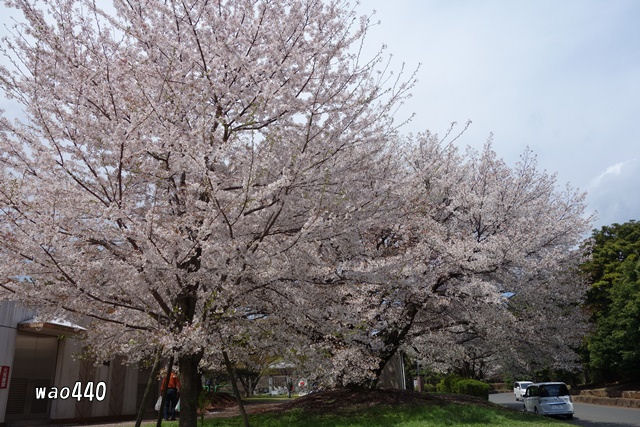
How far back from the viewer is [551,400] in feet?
55.2

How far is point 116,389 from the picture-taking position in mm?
16172

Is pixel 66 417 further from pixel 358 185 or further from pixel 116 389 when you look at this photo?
pixel 358 185

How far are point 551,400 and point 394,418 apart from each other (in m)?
9.75

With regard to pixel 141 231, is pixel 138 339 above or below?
below

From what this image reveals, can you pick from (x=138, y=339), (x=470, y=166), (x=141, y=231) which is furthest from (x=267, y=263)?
(x=470, y=166)

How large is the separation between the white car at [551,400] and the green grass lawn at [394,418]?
582cm

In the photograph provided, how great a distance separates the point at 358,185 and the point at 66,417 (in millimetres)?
12750

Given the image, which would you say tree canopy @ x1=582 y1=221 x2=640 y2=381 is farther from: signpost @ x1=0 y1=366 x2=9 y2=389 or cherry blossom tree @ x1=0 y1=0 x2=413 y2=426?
signpost @ x1=0 y1=366 x2=9 y2=389

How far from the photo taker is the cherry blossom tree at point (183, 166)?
596 centimetres

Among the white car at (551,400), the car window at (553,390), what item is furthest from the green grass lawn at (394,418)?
the car window at (553,390)

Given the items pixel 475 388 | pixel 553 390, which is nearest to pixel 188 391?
pixel 553 390

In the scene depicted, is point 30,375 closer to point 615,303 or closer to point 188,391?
point 188,391

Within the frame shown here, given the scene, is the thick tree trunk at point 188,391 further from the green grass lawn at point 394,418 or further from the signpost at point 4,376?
the signpost at point 4,376

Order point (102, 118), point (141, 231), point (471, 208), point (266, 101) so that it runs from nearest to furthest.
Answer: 1. point (141, 231)
2. point (102, 118)
3. point (266, 101)
4. point (471, 208)
